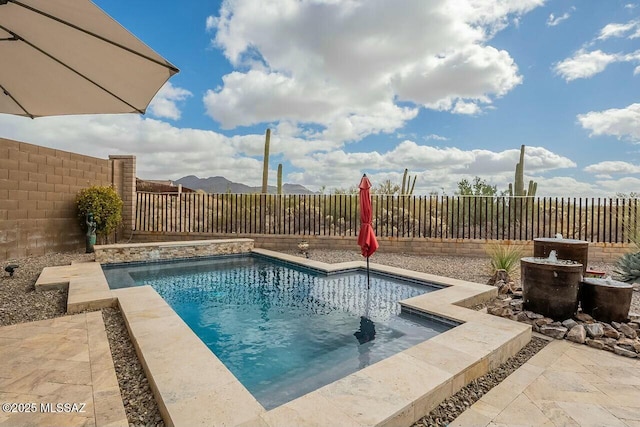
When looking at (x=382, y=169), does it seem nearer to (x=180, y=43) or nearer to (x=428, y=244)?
(x=428, y=244)

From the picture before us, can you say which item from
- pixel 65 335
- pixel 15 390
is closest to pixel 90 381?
pixel 15 390

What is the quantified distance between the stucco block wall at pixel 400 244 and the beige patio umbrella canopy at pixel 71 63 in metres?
6.18

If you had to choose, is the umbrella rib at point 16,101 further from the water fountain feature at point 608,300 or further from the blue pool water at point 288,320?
the water fountain feature at point 608,300

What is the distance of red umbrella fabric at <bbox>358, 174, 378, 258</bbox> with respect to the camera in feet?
16.5

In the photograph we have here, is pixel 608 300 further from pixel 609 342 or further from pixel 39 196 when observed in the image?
pixel 39 196

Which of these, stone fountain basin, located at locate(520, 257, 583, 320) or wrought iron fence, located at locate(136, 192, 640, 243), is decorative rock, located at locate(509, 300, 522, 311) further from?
wrought iron fence, located at locate(136, 192, 640, 243)

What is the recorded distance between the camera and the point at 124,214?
31.2 feet

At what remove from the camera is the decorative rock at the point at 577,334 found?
315 centimetres

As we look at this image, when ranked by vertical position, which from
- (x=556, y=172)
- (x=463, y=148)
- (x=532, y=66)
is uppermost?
(x=532, y=66)

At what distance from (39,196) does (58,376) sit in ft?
22.4

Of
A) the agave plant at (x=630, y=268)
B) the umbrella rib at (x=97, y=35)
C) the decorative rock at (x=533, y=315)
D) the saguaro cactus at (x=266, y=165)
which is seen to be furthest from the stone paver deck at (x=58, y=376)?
the saguaro cactus at (x=266, y=165)

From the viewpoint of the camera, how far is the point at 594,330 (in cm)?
320

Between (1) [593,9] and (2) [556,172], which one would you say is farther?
(2) [556,172]

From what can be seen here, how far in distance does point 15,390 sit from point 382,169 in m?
13.7
